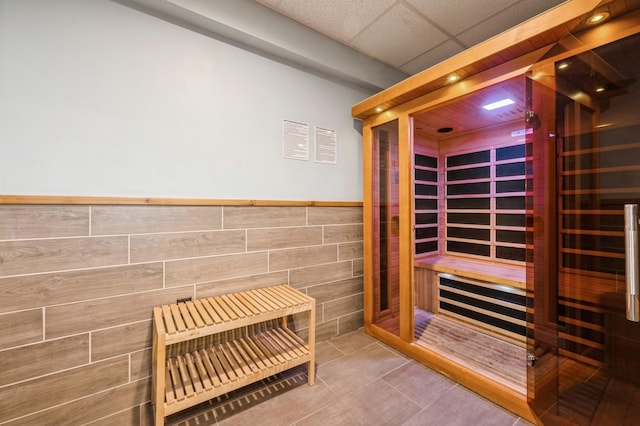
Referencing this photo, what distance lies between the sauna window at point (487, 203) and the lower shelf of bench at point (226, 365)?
2312 millimetres

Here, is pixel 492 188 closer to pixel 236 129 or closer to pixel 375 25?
pixel 375 25

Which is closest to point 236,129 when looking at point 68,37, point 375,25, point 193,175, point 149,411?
point 193,175

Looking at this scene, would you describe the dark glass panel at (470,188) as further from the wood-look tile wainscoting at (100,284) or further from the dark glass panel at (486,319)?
the wood-look tile wainscoting at (100,284)

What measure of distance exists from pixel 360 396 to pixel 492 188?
2.46 metres

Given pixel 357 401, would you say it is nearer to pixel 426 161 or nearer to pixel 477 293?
pixel 477 293

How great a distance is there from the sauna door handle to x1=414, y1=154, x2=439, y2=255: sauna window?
6.45ft

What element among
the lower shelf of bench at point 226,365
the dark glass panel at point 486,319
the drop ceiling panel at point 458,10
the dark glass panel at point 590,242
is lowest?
the dark glass panel at point 486,319

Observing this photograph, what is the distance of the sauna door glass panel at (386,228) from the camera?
6.89 feet

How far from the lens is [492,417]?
4.51 feet

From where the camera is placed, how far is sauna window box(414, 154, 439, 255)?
9.96 ft

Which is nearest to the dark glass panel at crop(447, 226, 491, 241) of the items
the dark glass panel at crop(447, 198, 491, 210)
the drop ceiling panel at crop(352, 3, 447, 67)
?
the dark glass panel at crop(447, 198, 491, 210)

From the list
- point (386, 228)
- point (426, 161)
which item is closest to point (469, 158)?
point (426, 161)

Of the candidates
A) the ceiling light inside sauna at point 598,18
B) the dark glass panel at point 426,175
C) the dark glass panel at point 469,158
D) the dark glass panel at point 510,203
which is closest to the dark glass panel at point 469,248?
the dark glass panel at point 510,203

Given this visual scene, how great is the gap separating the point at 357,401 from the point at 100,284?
158 centimetres
